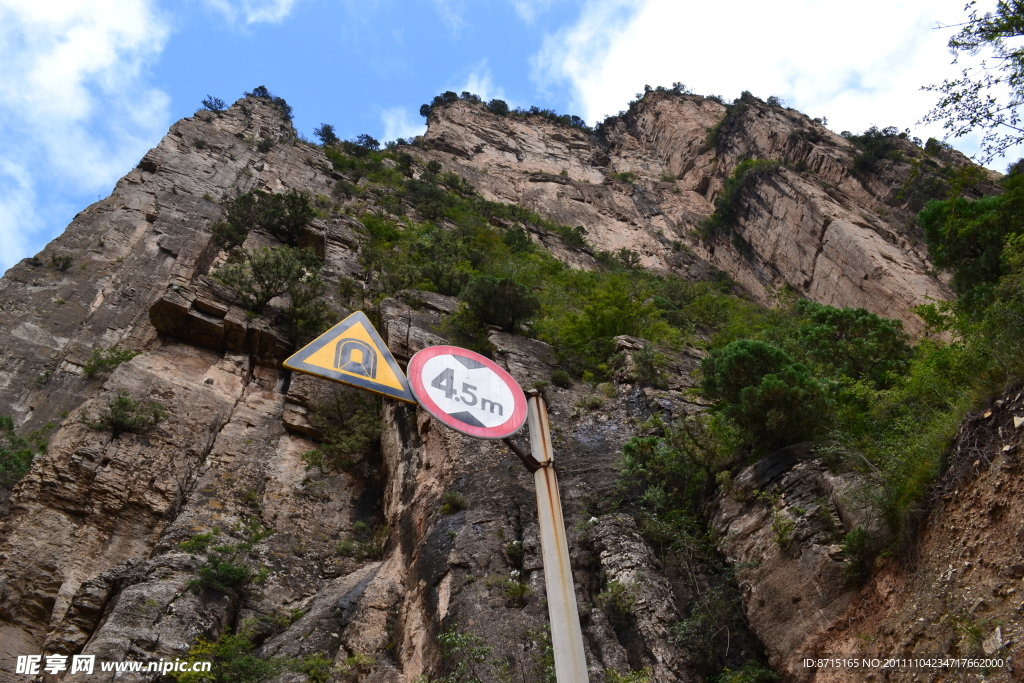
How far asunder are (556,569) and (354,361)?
177 centimetres

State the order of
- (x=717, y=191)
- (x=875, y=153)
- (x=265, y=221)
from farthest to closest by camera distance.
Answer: (x=717, y=191)
(x=875, y=153)
(x=265, y=221)

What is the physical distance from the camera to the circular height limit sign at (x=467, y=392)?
4.42 m

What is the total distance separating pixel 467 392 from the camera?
4.64 m

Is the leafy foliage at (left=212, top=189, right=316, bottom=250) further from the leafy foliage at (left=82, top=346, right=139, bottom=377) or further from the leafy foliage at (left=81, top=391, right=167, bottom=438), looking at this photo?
the leafy foliage at (left=81, top=391, right=167, bottom=438)

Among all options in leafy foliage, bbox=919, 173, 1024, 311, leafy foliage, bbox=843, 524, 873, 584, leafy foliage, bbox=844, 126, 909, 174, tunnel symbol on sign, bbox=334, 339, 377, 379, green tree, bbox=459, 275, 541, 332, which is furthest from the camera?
leafy foliage, bbox=844, 126, 909, 174

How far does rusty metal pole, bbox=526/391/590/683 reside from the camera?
3.74 m

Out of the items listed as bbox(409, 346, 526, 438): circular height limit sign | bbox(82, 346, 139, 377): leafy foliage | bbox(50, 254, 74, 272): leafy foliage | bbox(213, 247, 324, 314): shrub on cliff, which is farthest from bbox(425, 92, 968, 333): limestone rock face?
bbox(82, 346, 139, 377): leafy foliage

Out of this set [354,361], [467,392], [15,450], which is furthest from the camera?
[15,450]

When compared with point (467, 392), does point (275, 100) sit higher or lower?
higher

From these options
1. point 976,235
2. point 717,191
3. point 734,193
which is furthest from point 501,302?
point 717,191

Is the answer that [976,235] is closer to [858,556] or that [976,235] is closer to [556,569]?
[858,556]

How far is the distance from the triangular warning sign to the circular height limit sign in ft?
0.45

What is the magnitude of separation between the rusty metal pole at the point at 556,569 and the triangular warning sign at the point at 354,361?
36.5 inches

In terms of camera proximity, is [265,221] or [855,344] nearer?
[855,344]
